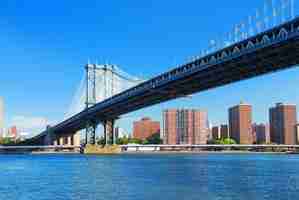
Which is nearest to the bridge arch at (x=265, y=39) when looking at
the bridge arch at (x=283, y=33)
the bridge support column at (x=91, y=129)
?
→ the bridge arch at (x=283, y=33)

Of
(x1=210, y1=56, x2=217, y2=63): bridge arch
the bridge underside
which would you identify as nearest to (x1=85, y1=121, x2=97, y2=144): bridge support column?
the bridge underside

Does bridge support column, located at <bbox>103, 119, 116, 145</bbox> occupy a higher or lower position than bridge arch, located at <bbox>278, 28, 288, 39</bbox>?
lower

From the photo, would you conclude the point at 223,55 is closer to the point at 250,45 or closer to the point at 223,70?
the point at 223,70

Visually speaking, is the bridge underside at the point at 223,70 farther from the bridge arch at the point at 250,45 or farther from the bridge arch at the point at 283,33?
the bridge arch at the point at 250,45

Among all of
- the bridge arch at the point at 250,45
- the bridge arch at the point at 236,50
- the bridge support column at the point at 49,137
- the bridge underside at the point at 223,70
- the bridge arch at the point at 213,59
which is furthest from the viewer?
the bridge support column at the point at 49,137

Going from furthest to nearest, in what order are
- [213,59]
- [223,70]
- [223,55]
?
[223,70] → [213,59] → [223,55]

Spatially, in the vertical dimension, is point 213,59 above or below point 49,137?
above

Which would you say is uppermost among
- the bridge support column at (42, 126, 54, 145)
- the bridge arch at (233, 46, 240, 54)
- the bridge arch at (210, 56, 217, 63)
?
the bridge arch at (233, 46, 240, 54)

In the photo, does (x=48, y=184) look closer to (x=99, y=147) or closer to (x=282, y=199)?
(x=282, y=199)

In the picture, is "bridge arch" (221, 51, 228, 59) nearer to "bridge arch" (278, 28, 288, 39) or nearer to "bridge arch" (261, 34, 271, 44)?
"bridge arch" (261, 34, 271, 44)

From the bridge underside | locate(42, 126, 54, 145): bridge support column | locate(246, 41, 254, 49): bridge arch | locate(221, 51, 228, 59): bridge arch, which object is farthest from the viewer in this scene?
locate(42, 126, 54, 145): bridge support column

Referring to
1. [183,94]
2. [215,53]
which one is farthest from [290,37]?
[183,94]

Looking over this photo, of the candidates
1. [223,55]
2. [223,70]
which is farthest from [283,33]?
[223,70]

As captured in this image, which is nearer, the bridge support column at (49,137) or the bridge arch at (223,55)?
the bridge arch at (223,55)
